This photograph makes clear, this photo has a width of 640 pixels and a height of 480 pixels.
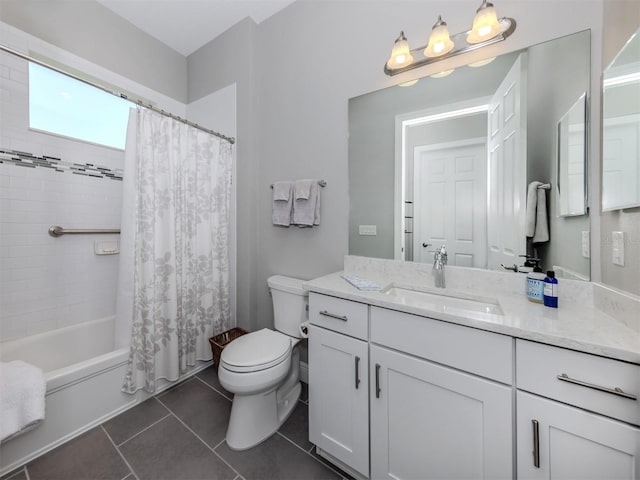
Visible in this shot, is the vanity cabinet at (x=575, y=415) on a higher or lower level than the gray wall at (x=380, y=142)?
lower

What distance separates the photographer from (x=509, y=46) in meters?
1.16

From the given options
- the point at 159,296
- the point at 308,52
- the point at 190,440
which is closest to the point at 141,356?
the point at 159,296

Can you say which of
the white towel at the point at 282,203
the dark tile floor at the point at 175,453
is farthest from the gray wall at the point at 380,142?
the dark tile floor at the point at 175,453

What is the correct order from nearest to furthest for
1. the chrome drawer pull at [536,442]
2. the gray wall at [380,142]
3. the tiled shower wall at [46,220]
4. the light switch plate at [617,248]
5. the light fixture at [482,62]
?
the chrome drawer pull at [536,442]
the light switch plate at [617,248]
the light fixture at [482,62]
the gray wall at [380,142]
the tiled shower wall at [46,220]

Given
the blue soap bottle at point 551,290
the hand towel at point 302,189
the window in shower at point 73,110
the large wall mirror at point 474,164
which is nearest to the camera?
the blue soap bottle at point 551,290

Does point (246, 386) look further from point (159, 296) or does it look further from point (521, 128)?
point (521, 128)

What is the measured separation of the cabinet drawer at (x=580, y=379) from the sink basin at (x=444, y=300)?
0.23 m

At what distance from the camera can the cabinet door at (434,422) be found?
2.61ft

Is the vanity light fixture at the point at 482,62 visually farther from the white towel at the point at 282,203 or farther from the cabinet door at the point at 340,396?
the cabinet door at the point at 340,396

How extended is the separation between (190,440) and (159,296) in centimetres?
87

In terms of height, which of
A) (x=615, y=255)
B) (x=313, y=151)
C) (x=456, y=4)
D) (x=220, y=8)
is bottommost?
(x=615, y=255)

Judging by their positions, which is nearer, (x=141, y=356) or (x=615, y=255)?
(x=615, y=255)

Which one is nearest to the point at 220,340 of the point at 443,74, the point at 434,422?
the point at 434,422

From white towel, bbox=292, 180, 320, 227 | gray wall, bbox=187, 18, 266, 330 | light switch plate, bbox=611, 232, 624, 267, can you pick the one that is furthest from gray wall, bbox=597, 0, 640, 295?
gray wall, bbox=187, 18, 266, 330
